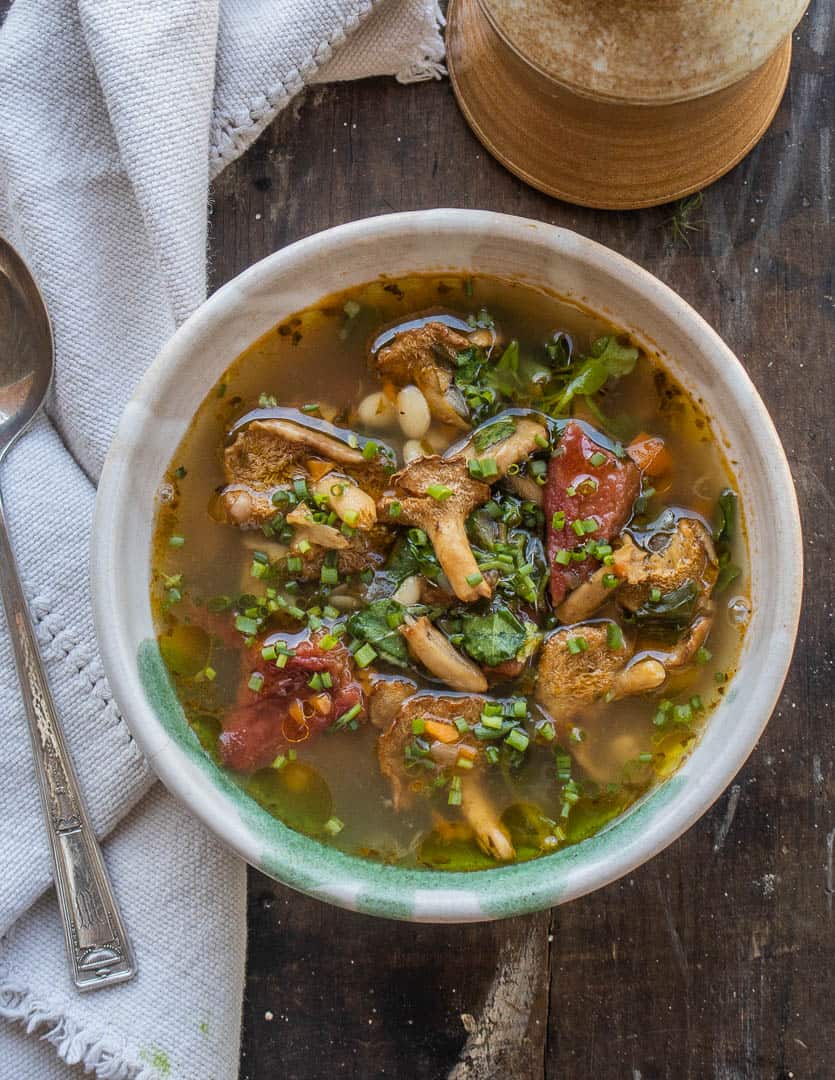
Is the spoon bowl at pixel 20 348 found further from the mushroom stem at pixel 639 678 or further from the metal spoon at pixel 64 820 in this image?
the mushroom stem at pixel 639 678

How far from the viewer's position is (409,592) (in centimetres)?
195

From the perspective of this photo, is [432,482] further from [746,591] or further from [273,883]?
[273,883]

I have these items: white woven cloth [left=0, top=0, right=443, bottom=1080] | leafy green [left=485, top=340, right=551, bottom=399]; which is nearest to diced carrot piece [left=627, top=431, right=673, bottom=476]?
leafy green [left=485, top=340, right=551, bottom=399]

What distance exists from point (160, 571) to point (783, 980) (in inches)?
65.2

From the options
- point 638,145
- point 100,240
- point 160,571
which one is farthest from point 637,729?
point 100,240

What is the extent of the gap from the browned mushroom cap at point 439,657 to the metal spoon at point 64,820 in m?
0.78

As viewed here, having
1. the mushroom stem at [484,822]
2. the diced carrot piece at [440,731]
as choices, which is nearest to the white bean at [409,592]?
the diced carrot piece at [440,731]

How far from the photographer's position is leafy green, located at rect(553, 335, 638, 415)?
75.3 inches

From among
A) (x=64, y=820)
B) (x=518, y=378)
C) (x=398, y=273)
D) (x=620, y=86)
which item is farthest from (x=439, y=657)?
(x=620, y=86)

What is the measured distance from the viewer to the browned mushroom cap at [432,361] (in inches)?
75.9

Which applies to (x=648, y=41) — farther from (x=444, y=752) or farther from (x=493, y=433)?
(x=444, y=752)

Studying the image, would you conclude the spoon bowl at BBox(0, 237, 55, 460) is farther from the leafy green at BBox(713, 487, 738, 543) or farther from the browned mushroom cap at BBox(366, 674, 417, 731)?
the leafy green at BBox(713, 487, 738, 543)

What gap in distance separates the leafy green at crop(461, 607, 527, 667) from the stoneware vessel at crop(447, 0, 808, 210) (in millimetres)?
901

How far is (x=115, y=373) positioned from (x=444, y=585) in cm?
86
